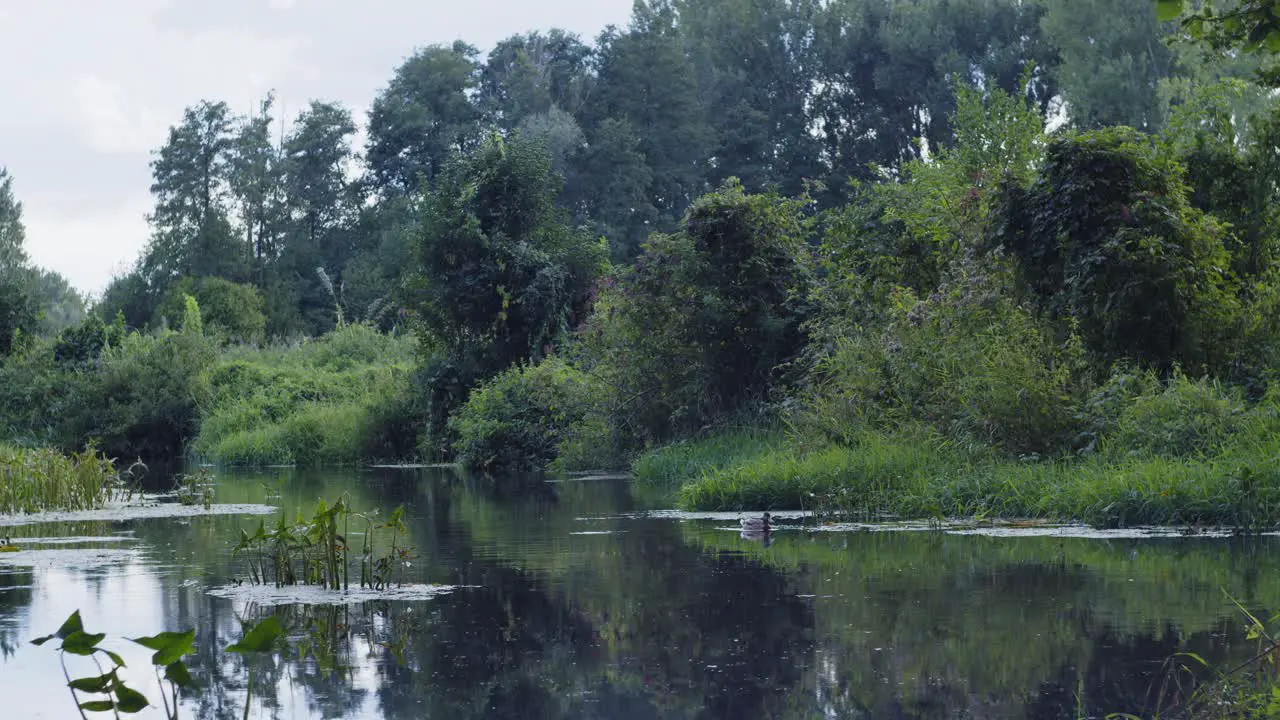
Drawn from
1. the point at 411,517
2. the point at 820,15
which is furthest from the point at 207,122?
the point at 411,517

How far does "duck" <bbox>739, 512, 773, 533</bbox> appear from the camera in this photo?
583 inches

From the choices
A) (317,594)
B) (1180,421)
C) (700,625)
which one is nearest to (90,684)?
(700,625)

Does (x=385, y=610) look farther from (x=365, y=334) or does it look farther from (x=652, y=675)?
(x=365, y=334)

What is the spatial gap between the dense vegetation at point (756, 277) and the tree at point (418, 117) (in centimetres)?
21

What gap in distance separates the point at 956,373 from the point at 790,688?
12.0 meters

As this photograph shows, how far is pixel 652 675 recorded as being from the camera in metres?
7.88

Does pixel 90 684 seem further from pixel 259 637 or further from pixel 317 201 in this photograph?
pixel 317 201

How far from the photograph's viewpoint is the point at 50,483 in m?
19.8

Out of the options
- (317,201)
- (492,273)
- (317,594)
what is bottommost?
(317,594)

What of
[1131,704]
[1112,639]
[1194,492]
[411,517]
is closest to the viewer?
[1131,704]

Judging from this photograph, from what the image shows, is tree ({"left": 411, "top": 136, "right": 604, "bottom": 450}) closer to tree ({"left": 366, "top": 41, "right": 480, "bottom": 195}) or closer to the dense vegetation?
the dense vegetation

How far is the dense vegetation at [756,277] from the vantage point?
56.6 feet

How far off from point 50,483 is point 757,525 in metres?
9.85

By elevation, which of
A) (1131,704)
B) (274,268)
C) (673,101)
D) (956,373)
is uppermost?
(673,101)
